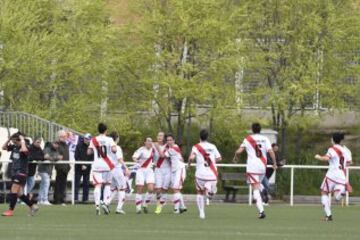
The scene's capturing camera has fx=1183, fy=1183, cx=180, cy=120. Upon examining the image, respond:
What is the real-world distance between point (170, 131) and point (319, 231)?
21377 millimetres

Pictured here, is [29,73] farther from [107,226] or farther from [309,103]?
[107,226]

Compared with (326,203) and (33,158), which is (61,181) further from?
(326,203)

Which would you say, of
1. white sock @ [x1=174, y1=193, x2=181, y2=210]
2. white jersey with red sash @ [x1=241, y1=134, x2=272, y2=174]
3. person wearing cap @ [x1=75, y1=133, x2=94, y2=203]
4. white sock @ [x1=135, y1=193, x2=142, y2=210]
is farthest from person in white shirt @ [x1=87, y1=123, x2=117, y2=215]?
person wearing cap @ [x1=75, y1=133, x2=94, y2=203]

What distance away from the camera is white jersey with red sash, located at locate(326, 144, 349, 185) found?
86.3 feet

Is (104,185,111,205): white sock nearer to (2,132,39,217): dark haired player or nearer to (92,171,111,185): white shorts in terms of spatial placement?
(92,171,111,185): white shorts

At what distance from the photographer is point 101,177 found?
2700cm

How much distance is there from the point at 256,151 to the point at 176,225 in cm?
347

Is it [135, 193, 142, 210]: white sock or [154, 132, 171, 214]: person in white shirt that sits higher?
[154, 132, 171, 214]: person in white shirt

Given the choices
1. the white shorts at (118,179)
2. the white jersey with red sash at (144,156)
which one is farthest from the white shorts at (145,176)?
the white shorts at (118,179)

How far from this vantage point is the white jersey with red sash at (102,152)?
87.7 ft

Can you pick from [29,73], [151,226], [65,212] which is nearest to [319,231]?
[151,226]

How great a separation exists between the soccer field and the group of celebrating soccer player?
449mm

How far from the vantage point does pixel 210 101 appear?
42.6m

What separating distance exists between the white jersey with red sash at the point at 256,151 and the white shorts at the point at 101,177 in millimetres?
3396
